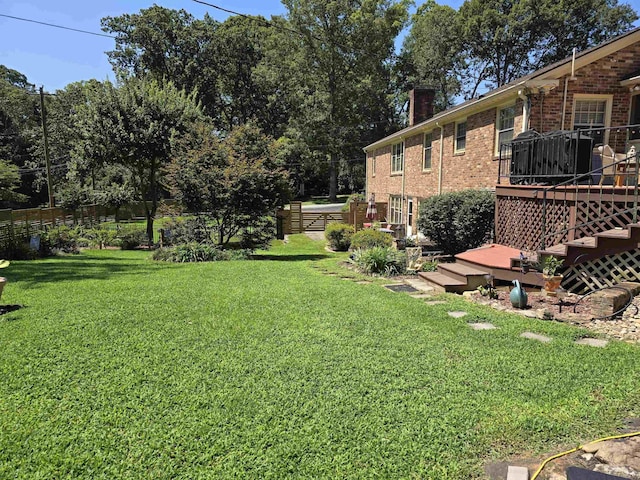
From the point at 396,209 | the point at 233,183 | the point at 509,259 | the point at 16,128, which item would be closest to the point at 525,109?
the point at 509,259

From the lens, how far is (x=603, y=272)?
664 centimetres

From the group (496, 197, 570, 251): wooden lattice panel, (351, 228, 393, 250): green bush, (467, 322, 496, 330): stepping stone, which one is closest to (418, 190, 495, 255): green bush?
(496, 197, 570, 251): wooden lattice panel

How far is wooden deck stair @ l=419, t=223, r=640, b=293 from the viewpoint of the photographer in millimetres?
6176

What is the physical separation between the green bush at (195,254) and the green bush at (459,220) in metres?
5.72

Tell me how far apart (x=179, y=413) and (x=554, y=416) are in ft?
9.23

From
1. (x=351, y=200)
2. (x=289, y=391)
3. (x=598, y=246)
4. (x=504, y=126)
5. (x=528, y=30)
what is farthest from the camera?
(x=528, y=30)

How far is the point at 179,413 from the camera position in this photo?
3277 millimetres

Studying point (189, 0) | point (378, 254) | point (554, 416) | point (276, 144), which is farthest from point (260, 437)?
point (276, 144)

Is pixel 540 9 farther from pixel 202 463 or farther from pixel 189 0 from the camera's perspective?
pixel 202 463

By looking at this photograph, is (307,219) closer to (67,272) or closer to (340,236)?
(340,236)

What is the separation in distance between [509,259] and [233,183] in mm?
8451

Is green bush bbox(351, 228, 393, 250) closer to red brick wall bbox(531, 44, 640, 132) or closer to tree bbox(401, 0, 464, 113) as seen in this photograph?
red brick wall bbox(531, 44, 640, 132)

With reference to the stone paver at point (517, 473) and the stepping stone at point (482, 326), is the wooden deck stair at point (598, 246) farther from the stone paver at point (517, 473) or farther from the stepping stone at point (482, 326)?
the stone paver at point (517, 473)

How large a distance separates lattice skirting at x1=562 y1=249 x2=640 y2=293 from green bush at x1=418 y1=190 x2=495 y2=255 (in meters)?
3.28
